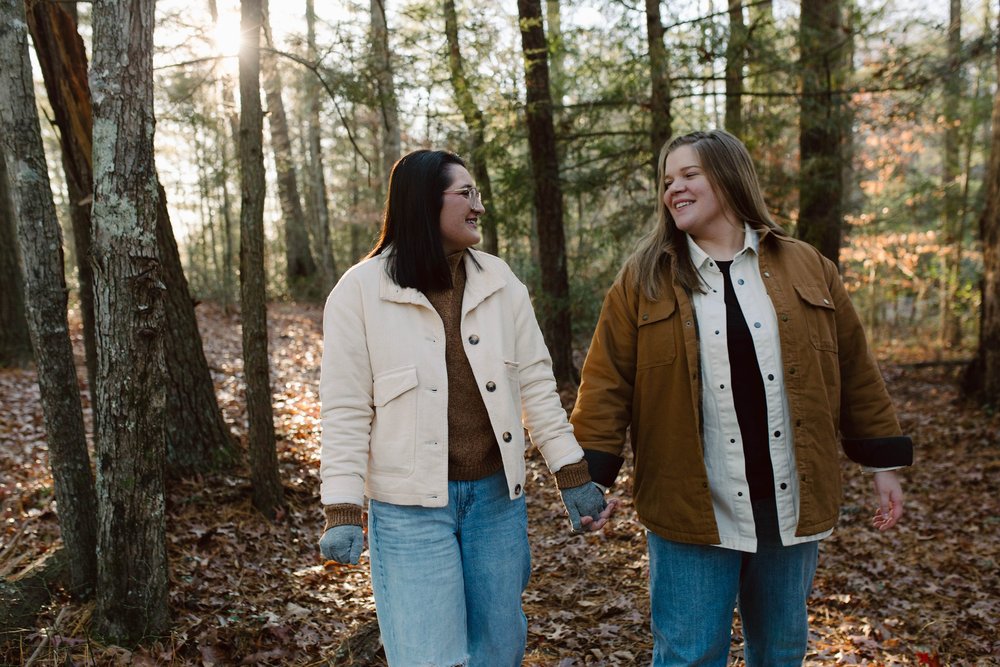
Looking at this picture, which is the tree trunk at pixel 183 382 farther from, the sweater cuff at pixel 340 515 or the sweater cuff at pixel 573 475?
the sweater cuff at pixel 573 475

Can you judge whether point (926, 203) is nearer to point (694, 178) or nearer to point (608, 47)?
point (608, 47)

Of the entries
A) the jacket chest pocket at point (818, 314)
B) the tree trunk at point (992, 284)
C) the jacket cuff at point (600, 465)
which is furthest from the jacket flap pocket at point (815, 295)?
the tree trunk at point (992, 284)

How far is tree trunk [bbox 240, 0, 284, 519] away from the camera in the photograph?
217 inches

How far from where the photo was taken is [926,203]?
14.1m

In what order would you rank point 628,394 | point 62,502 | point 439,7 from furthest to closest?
point 439,7 < point 62,502 < point 628,394

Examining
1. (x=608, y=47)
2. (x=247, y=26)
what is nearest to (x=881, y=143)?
(x=608, y=47)

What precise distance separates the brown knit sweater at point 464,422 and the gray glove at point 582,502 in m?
0.02

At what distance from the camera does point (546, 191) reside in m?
10.6

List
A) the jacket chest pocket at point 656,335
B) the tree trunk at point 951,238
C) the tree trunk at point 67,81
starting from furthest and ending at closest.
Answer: the tree trunk at point 951,238 → the tree trunk at point 67,81 → the jacket chest pocket at point 656,335

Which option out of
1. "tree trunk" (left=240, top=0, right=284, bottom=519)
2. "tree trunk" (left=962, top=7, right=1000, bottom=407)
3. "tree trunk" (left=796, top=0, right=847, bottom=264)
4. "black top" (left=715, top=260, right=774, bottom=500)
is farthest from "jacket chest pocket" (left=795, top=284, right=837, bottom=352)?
"tree trunk" (left=962, top=7, right=1000, bottom=407)

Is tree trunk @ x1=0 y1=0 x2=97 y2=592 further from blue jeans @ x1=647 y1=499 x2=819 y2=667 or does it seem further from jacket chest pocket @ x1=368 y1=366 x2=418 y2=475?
blue jeans @ x1=647 y1=499 x2=819 y2=667

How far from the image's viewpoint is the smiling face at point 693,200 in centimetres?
280

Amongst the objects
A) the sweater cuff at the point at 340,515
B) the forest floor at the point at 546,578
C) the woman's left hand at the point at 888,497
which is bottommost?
the forest floor at the point at 546,578

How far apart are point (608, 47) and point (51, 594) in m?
8.00
